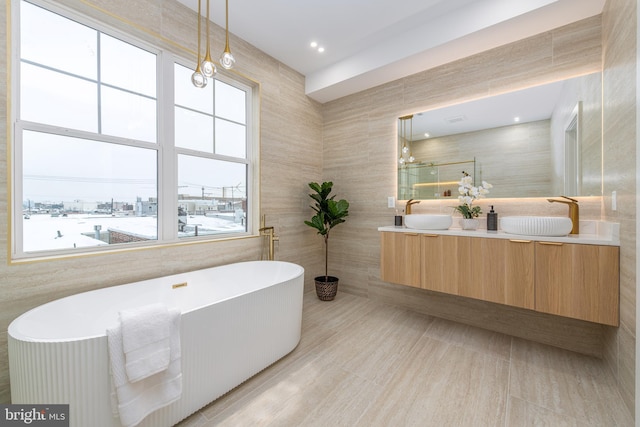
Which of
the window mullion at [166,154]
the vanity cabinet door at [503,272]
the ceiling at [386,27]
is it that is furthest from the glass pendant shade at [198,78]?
the vanity cabinet door at [503,272]

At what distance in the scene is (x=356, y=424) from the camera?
4.50 ft

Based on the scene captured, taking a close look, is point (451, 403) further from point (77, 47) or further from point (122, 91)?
point (77, 47)

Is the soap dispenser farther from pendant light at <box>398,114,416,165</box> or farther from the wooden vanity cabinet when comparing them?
pendant light at <box>398,114,416,165</box>

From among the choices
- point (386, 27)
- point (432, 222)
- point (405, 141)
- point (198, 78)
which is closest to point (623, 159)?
point (432, 222)

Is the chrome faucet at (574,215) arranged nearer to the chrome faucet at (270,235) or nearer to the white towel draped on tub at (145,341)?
the chrome faucet at (270,235)

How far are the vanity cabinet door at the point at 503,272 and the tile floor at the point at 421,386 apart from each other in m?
0.46

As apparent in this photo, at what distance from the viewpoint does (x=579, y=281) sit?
5.59 feet

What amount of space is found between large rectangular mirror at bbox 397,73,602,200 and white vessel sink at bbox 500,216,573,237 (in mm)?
436

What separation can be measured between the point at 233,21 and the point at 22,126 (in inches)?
71.4

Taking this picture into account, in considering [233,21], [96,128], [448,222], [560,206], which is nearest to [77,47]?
[96,128]

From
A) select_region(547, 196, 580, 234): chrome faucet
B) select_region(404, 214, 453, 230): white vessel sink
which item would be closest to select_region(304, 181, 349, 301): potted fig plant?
select_region(404, 214, 453, 230): white vessel sink

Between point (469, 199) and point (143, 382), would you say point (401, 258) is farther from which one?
point (143, 382)

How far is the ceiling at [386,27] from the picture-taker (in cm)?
199

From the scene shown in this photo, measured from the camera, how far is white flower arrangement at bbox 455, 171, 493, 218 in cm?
238
